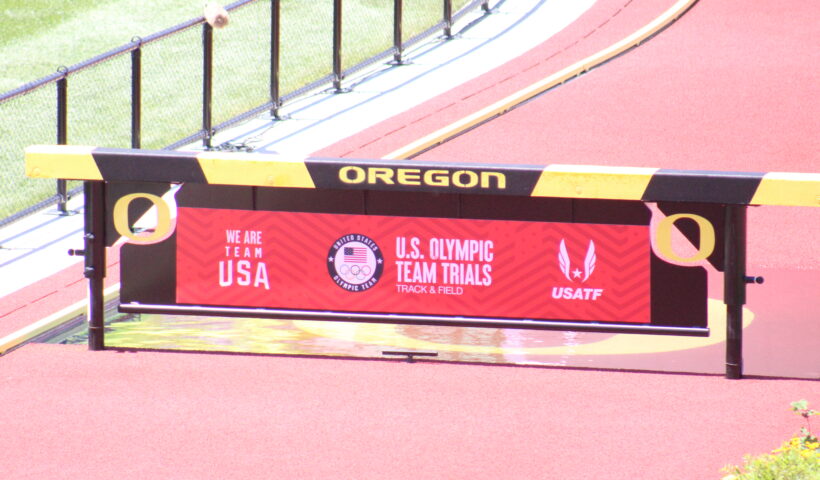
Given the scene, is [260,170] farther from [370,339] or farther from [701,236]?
[701,236]

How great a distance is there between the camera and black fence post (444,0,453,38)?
17.2 m

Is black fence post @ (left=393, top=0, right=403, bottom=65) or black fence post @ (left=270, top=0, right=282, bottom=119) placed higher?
black fence post @ (left=393, top=0, right=403, bottom=65)

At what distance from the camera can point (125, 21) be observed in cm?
2097

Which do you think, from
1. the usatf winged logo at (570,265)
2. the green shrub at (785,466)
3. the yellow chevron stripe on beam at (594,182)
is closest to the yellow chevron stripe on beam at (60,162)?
the yellow chevron stripe on beam at (594,182)

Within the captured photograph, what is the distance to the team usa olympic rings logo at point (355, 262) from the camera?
757 cm

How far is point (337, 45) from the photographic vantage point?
15.3 m


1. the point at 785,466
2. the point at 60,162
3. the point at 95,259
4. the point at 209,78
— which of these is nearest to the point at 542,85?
the point at 209,78

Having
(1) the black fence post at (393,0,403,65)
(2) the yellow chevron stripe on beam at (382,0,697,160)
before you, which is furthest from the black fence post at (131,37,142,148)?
(1) the black fence post at (393,0,403,65)

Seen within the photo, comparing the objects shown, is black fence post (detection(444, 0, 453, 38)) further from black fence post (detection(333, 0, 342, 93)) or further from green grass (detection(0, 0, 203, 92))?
green grass (detection(0, 0, 203, 92))

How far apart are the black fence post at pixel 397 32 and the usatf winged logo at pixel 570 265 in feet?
30.2

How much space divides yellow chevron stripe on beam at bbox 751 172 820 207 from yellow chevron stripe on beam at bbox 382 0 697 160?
5.04 meters

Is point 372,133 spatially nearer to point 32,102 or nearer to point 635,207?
point 32,102

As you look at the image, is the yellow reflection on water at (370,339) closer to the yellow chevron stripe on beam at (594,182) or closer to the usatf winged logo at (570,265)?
the usatf winged logo at (570,265)

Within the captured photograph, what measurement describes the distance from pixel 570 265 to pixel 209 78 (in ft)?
23.4
